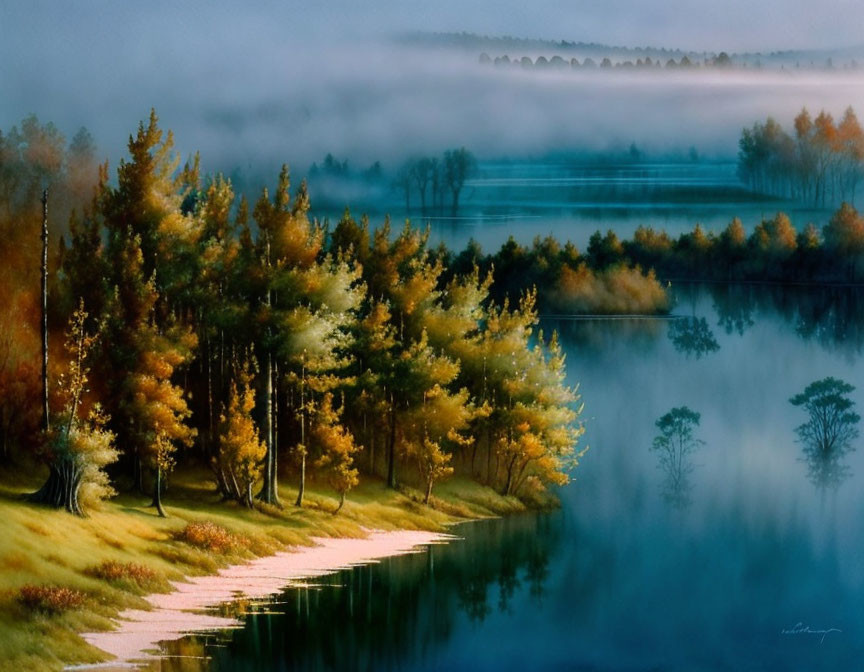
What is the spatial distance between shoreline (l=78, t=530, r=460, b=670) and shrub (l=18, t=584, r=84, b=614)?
0.56m

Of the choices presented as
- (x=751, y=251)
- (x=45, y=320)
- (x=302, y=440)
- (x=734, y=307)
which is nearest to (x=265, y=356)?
(x=302, y=440)

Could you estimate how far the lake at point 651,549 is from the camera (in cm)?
2173

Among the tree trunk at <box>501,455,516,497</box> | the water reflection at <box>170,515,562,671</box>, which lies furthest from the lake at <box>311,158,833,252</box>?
the water reflection at <box>170,515,562,671</box>

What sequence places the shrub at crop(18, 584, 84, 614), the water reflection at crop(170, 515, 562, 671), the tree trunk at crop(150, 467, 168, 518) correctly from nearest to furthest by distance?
the shrub at crop(18, 584, 84, 614) → the water reflection at crop(170, 515, 562, 671) → the tree trunk at crop(150, 467, 168, 518)

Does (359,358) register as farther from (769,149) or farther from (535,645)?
(769,149)

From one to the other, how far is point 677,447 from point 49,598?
15088 mm

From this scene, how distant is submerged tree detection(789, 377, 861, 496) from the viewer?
30188 mm

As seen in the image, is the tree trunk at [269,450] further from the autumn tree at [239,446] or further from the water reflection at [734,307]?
the water reflection at [734,307]

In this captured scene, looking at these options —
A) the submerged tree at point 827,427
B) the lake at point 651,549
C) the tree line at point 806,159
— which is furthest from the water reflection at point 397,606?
the tree line at point 806,159

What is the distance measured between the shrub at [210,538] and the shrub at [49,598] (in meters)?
3.75

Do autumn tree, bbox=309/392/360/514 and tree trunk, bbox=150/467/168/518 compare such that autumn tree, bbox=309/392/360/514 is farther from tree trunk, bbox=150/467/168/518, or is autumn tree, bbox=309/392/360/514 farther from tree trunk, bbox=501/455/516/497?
tree trunk, bbox=501/455/516/497

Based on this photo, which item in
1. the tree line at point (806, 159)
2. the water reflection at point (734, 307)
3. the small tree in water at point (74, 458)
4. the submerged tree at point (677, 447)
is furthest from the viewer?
the tree line at point (806, 159)

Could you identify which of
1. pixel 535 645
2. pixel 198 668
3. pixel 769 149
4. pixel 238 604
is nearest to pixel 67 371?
pixel 238 604

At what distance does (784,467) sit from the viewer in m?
30.2
